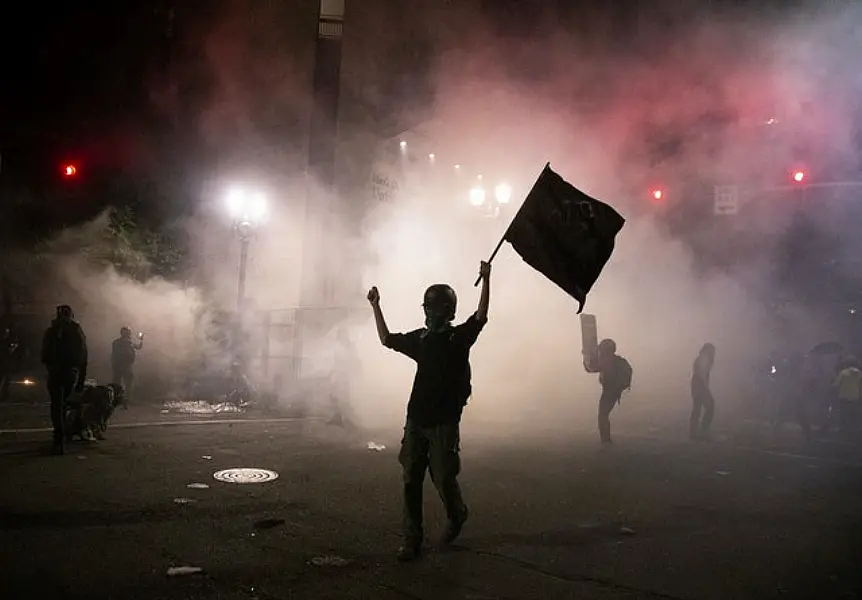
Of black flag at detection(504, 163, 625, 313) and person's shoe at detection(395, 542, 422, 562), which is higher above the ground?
black flag at detection(504, 163, 625, 313)

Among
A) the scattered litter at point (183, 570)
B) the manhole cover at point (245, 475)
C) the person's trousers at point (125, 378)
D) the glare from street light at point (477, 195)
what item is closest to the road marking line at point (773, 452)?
the glare from street light at point (477, 195)

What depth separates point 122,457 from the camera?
262 inches

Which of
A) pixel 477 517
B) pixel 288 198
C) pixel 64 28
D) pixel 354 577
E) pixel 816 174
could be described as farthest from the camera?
pixel 64 28

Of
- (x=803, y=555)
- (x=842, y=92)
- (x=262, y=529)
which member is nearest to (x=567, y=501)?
(x=803, y=555)

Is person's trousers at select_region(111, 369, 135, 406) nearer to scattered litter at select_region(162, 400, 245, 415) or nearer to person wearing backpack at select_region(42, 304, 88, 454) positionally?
scattered litter at select_region(162, 400, 245, 415)

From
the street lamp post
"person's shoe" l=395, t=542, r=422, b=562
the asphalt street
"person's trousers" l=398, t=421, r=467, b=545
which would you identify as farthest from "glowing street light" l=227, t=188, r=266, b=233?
"person's shoe" l=395, t=542, r=422, b=562

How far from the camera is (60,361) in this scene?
22.1 ft

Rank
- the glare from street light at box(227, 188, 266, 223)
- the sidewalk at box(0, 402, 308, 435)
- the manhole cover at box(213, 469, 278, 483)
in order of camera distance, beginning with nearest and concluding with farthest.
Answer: the manhole cover at box(213, 469, 278, 483) < the sidewalk at box(0, 402, 308, 435) < the glare from street light at box(227, 188, 266, 223)

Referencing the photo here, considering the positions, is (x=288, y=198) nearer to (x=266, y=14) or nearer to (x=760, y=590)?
(x=266, y=14)

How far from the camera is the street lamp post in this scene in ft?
39.2

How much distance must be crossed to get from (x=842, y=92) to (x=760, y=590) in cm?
892

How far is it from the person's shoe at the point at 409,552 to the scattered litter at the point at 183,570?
1032 millimetres

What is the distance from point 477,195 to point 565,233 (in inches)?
309

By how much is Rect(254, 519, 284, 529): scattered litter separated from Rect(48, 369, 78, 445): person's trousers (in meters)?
3.18
